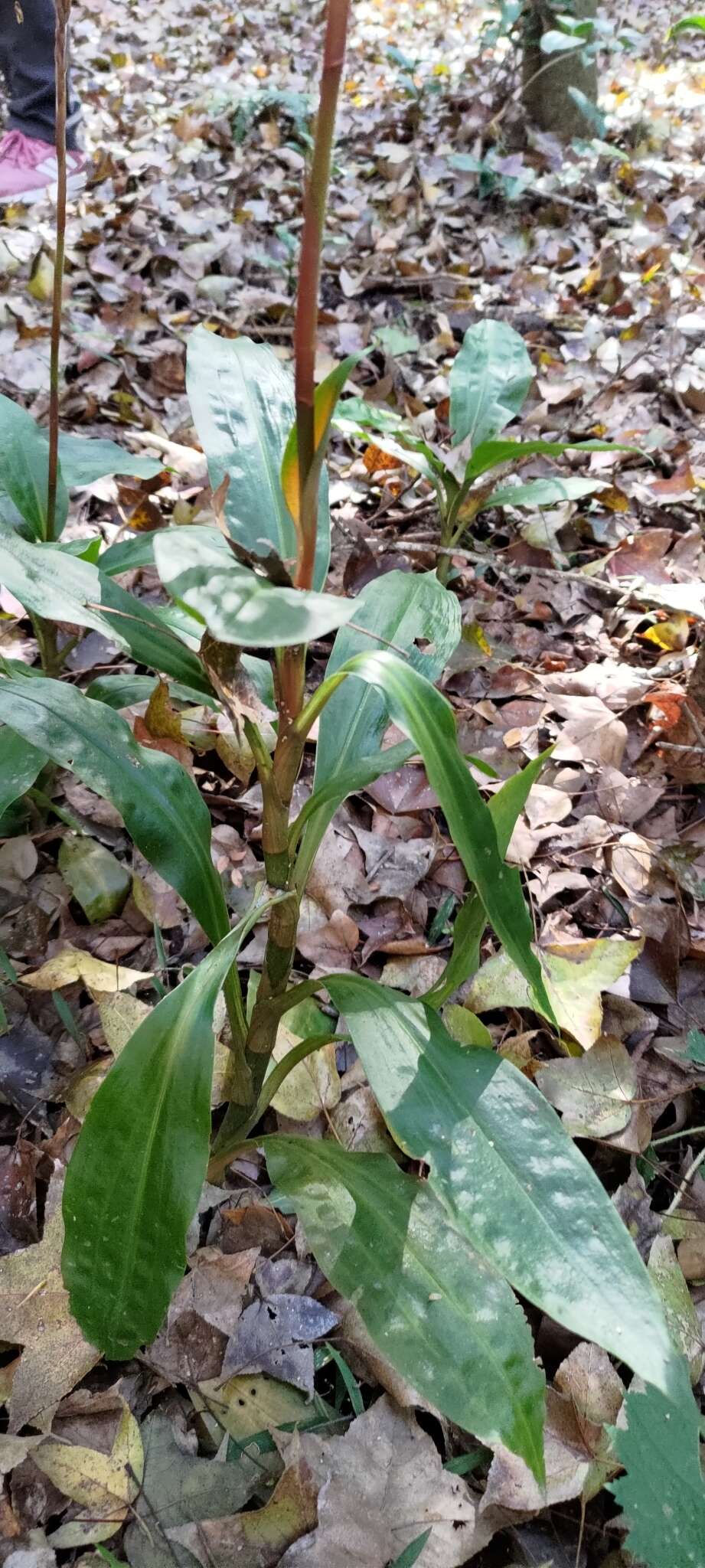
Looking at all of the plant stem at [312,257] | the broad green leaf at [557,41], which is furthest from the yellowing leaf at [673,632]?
the broad green leaf at [557,41]

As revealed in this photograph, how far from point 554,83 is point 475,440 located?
2.31 meters

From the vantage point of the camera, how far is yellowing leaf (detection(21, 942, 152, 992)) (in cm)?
119

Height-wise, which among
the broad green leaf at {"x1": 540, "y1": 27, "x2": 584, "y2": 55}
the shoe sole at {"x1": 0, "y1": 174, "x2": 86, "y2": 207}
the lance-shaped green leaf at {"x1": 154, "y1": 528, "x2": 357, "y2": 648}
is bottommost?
the lance-shaped green leaf at {"x1": 154, "y1": 528, "x2": 357, "y2": 648}

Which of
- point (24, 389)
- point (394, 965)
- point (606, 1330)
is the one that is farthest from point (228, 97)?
point (606, 1330)

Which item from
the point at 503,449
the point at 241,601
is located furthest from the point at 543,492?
the point at 241,601

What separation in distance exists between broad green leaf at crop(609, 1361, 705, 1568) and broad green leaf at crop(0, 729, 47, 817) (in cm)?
84

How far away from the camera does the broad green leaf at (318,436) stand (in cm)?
62

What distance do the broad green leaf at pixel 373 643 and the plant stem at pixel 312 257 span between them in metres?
0.29

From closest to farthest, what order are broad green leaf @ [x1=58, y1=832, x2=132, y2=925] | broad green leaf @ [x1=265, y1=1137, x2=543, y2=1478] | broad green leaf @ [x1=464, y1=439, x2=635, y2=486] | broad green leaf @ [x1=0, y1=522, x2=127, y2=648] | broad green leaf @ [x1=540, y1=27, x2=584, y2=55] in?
broad green leaf @ [x1=265, y1=1137, x2=543, y2=1478] → broad green leaf @ [x1=0, y1=522, x2=127, y2=648] → broad green leaf @ [x1=58, y1=832, x2=132, y2=925] → broad green leaf @ [x1=464, y1=439, x2=635, y2=486] → broad green leaf @ [x1=540, y1=27, x2=584, y2=55]

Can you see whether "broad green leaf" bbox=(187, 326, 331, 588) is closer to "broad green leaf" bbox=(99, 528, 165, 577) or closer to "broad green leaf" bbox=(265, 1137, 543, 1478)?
"broad green leaf" bbox=(99, 528, 165, 577)

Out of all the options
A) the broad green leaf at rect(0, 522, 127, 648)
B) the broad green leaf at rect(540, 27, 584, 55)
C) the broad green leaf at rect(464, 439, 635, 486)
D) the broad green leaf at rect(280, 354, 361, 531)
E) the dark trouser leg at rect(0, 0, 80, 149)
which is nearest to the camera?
the broad green leaf at rect(280, 354, 361, 531)

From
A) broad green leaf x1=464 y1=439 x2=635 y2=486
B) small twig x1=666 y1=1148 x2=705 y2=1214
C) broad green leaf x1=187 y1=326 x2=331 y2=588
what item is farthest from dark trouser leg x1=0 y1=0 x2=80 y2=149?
small twig x1=666 y1=1148 x2=705 y2=1214

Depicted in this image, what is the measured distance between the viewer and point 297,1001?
91 centimetres

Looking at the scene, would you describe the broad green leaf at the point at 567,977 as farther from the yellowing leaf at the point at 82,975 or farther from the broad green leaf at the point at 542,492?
the broad green leaf at the point at 542,492
